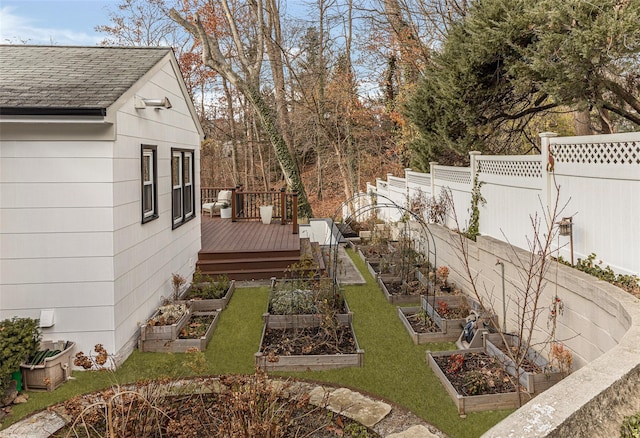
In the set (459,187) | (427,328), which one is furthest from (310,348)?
(459,187)

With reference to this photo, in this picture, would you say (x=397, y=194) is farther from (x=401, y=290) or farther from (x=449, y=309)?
(x=449, y=309)

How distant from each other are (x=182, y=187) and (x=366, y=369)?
5.23m

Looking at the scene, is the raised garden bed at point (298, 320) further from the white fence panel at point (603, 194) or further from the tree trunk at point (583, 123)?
the tree trunk at point (583, 123)

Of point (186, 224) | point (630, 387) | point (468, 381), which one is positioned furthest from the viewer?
point (186, 224)

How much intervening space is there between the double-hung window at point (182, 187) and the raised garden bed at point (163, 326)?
189 centimetres

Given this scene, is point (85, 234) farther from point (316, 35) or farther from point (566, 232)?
point (316, 35)

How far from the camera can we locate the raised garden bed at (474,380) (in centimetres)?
385

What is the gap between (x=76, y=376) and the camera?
474 cm

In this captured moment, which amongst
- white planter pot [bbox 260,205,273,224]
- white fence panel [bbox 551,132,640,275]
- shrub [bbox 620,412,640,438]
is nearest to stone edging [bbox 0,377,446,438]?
shrub [bbox 620,412,640,438]

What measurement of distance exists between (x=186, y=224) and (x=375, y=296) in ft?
12.6

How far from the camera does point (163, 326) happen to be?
5.62 meters

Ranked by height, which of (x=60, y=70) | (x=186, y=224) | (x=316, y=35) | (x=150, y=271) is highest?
(x=316, y=35)

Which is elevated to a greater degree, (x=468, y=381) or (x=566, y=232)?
(x=566, y=232)

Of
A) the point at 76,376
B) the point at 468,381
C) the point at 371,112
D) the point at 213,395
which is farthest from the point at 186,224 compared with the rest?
the point at 371,112
